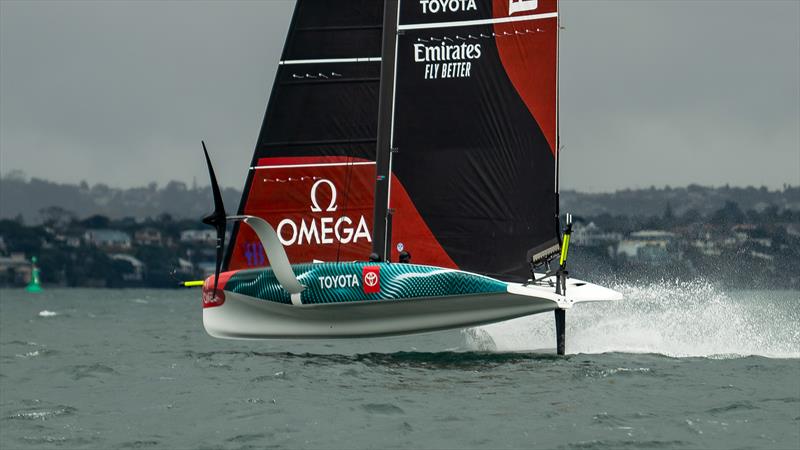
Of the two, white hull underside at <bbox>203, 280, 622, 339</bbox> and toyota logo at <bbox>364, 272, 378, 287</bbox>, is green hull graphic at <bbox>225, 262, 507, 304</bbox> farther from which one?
white hull underside at <bbox>203, 280, 622, 339</bbox>

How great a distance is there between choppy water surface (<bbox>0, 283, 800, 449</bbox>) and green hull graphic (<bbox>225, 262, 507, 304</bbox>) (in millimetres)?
1095

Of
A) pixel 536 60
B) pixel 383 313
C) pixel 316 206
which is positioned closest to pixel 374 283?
pixel 383 313

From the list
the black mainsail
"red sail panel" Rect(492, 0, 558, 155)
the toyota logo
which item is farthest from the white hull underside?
"red sail panel" Rect(492, 0, 558, 155)

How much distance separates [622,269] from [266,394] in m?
69.3

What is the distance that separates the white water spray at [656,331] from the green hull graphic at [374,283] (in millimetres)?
2827

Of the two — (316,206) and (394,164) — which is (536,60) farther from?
(316,206)

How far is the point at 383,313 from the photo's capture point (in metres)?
23.5

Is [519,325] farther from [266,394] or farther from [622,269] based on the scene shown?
[622,269]

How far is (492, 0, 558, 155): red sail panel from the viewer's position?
2423cm

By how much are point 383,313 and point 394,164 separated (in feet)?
9.03

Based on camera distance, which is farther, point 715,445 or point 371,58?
point 371,58

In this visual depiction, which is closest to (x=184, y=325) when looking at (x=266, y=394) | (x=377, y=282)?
(x=377, y=282)

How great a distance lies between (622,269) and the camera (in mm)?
86500

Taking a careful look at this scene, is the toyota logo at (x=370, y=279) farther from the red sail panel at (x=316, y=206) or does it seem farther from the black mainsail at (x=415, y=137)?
the red sail panel at (x=316, y=206)
